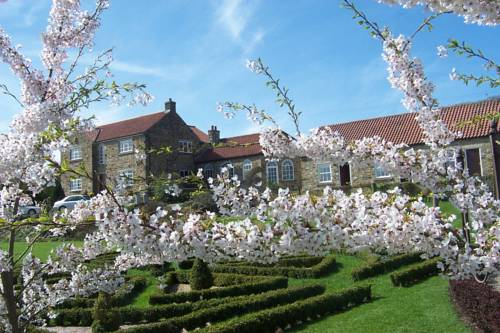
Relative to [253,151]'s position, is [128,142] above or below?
above

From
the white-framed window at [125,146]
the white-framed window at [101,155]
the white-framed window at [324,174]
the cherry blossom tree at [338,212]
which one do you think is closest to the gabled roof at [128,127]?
the white-framed window at [125,146]

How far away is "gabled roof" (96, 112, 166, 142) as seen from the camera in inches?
1286

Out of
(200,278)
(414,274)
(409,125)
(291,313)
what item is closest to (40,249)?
(200,278)

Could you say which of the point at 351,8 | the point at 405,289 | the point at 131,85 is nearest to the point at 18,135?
the point at 131,85

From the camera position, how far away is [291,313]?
31.1ft

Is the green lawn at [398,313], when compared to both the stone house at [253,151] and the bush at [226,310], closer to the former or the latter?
the bush at [226,310]

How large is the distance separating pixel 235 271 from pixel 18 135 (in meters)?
10.4

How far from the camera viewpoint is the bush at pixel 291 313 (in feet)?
28.5

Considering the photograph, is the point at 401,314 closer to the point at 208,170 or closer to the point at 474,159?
the point at 474,159

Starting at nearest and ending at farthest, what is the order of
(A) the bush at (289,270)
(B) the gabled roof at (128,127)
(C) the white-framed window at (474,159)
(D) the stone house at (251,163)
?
(A) the bush at (289,270), (C) the white-framed window at (474,159), (D) the stone house at (251,163), (B) the gabled roof at (128,127)

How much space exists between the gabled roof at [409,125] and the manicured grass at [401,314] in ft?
38.1

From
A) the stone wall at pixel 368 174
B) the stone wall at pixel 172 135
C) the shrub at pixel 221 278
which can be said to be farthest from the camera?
the stone wall at pixel 172 135

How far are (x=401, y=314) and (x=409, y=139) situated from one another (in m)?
16.8

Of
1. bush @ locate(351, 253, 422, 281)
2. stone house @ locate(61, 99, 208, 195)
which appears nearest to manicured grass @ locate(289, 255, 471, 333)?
bush @ locate(351, 253, 422, 281)
